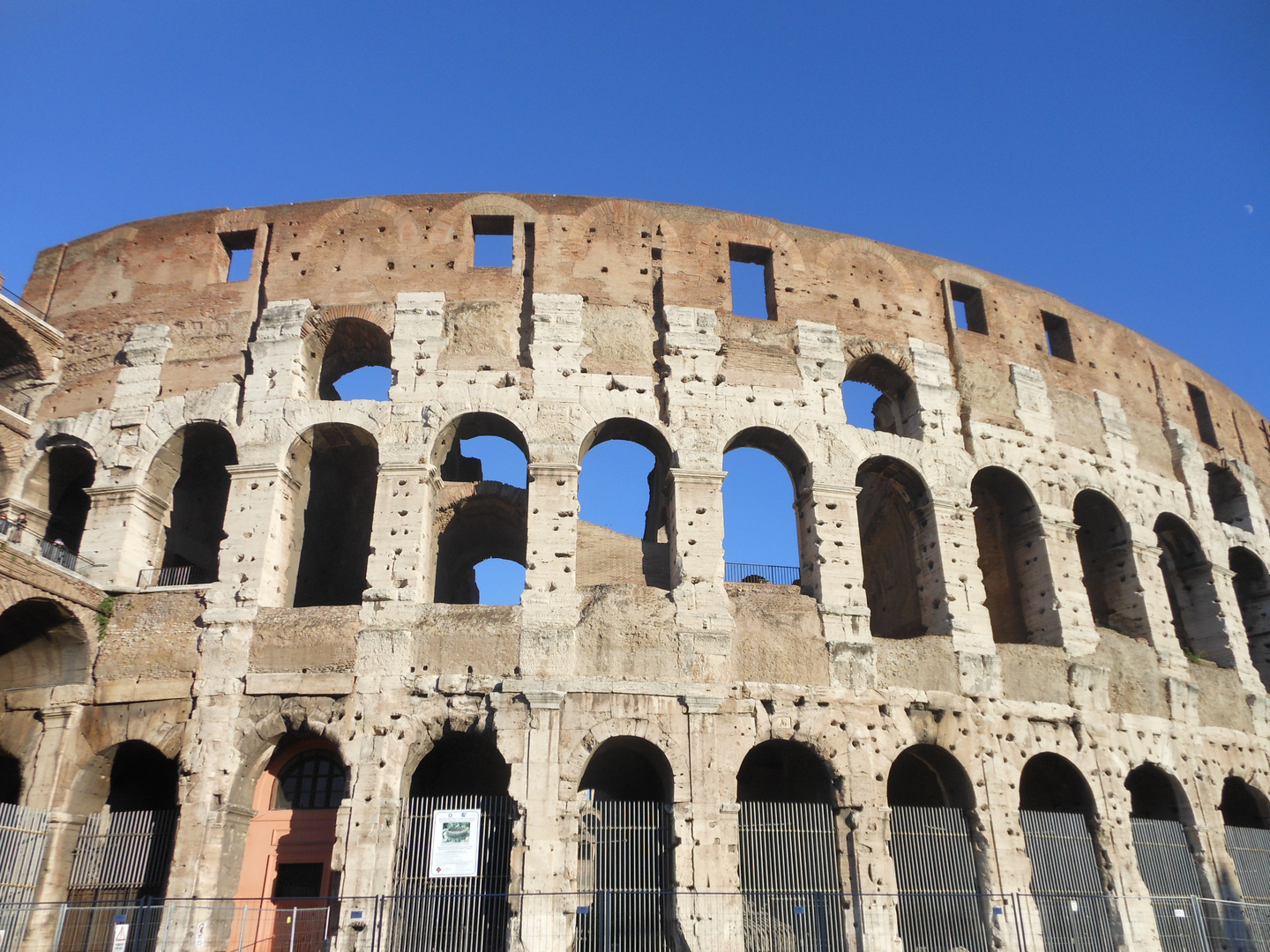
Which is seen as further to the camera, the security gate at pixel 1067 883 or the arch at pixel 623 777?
the arch at pixel 623 777

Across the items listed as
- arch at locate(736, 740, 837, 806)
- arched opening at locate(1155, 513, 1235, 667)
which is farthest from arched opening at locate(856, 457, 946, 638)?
arched opening at locate(1155, 513, 1235, 667)

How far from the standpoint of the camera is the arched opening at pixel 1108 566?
15.7 metres

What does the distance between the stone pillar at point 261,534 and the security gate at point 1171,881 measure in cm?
1218

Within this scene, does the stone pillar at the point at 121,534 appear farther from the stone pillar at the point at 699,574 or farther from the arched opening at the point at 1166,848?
the arched opening at the point at 1166,848

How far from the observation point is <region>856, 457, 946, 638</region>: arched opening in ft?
47.1

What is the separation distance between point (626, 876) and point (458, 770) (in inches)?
141

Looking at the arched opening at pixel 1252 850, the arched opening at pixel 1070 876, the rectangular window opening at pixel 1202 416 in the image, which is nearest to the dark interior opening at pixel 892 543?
the arched opening at pixel 1070 876

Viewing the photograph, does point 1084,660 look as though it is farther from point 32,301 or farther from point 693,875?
point 32,301

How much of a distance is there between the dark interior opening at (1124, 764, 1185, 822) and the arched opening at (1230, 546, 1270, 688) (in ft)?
14.6

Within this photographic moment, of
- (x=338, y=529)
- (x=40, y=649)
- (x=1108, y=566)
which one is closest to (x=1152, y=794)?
(x=1108, y=566)

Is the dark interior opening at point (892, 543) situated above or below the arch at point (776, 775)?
above

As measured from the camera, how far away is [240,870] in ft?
39.3

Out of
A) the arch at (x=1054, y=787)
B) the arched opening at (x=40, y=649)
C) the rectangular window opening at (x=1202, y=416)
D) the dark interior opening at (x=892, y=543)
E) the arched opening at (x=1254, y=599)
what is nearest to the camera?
the arched opening at (x=40, y=649)

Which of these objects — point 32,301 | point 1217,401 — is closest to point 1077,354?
point 1217,401
